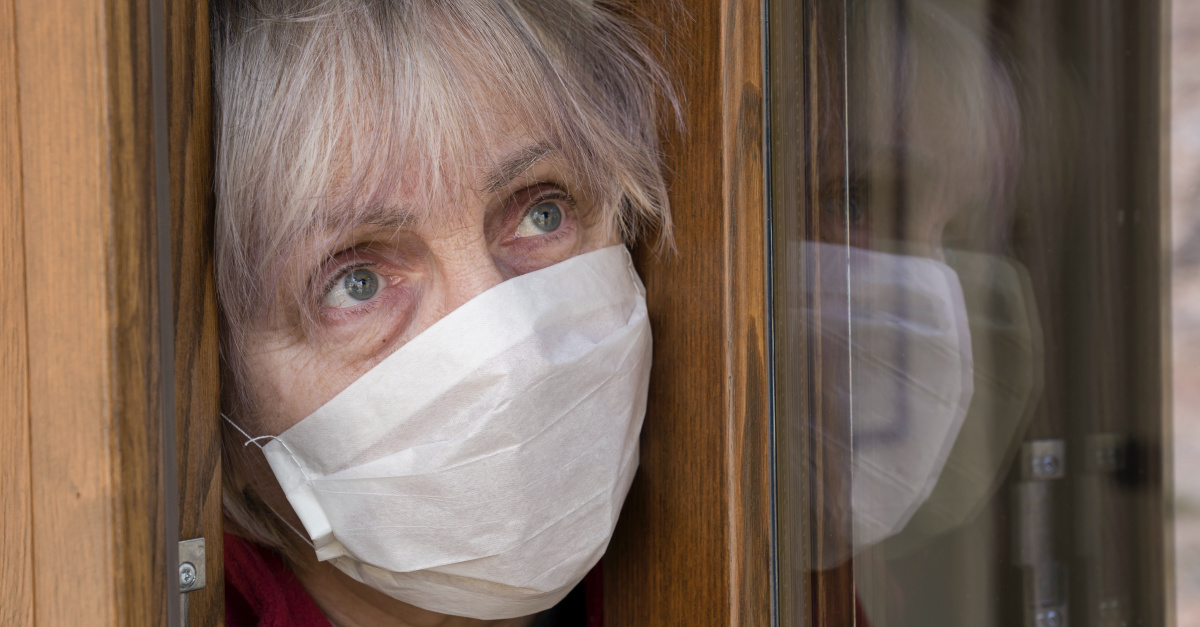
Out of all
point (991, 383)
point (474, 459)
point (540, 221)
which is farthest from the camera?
point (540, 221)

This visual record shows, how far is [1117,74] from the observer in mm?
350

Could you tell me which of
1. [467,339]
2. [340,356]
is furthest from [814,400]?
[340,356]

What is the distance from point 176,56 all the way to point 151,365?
0.62 feet

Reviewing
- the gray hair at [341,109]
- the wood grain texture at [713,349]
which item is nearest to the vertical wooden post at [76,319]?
the gray hair at [341,109]

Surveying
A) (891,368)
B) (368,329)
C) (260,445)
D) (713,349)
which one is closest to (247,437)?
(260,445)

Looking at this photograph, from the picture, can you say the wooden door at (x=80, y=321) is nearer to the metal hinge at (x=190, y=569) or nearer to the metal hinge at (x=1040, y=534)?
the metal hinge at (x=190, y=569)

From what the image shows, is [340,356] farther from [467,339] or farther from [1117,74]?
[1117,74]

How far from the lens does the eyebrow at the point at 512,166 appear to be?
2.04 feet

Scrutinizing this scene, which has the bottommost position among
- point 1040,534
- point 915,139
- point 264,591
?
point 264,591

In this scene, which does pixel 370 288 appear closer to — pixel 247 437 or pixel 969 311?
pixel 247 437

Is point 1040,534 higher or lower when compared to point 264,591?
higher

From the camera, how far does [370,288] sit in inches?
24.7

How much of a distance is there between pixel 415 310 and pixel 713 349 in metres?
0.24

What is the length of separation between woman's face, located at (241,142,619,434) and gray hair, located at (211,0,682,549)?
12 mm
